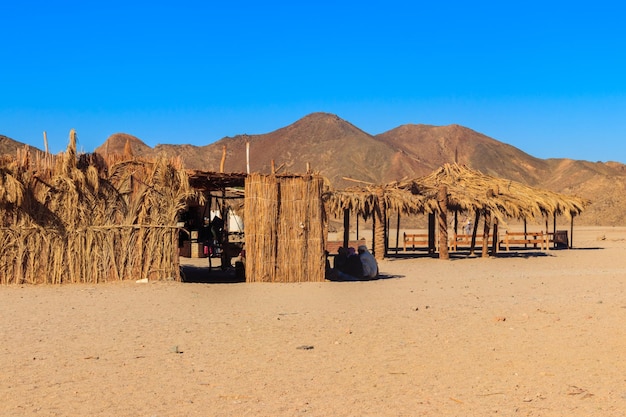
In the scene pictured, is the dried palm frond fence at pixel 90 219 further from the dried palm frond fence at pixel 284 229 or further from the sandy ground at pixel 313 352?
the dried palm frond fence at pixel 284 229

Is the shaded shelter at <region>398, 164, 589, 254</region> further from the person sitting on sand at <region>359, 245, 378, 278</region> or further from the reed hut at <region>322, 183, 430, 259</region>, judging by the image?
the person sitting on sand at <region>359, 245, 378, 278</region>

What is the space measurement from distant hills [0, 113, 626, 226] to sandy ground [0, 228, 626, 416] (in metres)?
57.4

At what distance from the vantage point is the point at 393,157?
319 feet

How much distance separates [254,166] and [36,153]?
3477 inches

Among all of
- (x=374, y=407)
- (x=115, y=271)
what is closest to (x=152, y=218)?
(x=115, y=271)

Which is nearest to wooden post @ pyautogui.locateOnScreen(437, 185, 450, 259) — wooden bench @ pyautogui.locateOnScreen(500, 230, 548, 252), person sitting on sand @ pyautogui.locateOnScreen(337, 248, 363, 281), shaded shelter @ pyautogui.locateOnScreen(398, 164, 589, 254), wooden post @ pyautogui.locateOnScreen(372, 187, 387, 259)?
shaded shelter @ pyautogui.locateOnScreen(398, 164, 589, 254)

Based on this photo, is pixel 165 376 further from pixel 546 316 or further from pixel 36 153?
pixel 36 153

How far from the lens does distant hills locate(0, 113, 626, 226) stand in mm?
77625

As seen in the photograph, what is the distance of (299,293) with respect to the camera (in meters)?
13.1

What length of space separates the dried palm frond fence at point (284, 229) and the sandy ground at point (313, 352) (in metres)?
1.50

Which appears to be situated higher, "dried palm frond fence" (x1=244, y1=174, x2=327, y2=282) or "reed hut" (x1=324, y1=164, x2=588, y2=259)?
"reed hut" (x1=324, y1=164, x2=588, y2=259)

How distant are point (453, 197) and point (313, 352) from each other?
15.9m

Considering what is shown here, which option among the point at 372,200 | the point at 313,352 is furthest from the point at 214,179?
the point at 313,352

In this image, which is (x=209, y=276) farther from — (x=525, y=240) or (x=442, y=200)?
(x=525, y=240)
